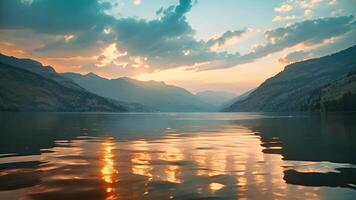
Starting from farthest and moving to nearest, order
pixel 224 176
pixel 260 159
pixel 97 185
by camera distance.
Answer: pixel 260 159 → pixel 224 176 → pixel 97 185

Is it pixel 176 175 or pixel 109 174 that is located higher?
pixel 109 174

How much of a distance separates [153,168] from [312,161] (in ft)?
53.9

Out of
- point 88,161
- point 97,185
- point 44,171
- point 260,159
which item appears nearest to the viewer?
point 97,185

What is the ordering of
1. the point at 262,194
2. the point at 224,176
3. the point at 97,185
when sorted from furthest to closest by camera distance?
the point at 224,176 → the point at 97,185 → the point at 262,194

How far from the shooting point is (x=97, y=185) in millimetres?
20922

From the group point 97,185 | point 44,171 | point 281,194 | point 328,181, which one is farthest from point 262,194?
point 44,171

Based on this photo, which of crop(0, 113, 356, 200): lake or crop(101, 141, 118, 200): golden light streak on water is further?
crop(0, 113, 356, 200): lake

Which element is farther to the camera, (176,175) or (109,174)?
(109,174)

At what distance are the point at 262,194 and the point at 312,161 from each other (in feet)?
52.1

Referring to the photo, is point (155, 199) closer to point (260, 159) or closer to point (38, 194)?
point (38, 194)

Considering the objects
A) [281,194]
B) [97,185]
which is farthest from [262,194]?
[97,185]

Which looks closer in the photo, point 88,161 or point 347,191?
point 347,191

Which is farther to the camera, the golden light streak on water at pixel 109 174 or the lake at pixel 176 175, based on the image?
the lake at pixel 176 175

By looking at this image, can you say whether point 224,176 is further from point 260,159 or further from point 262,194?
point 260,159
